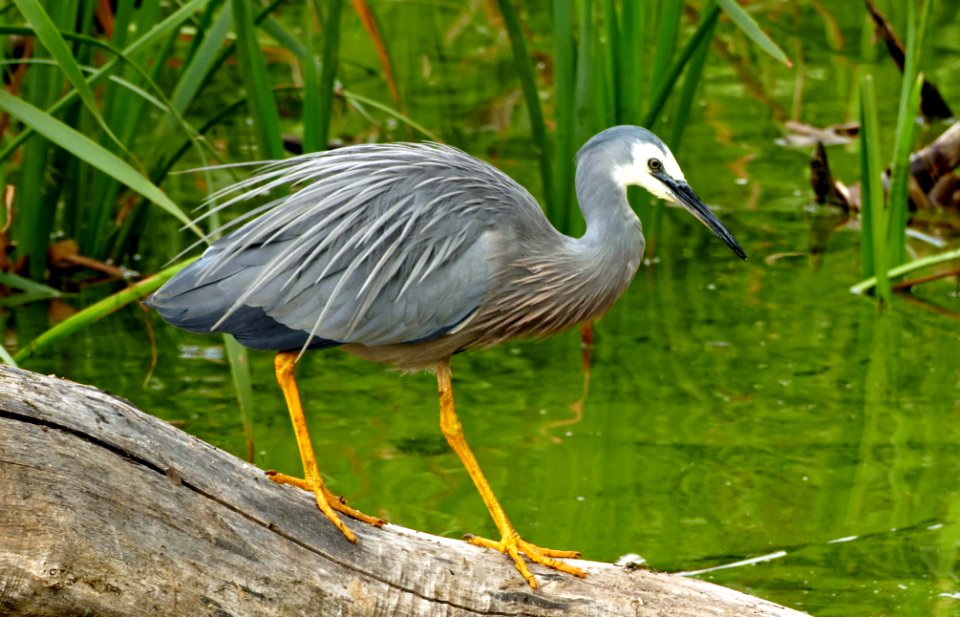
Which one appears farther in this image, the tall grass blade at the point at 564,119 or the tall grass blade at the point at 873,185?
the tall grass blade at the point at 564,119

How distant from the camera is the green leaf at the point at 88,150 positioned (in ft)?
13.2

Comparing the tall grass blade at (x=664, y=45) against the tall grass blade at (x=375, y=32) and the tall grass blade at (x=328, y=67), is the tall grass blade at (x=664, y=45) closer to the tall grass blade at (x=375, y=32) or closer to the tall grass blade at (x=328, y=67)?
the tall grass blade at (x=375, y=32)

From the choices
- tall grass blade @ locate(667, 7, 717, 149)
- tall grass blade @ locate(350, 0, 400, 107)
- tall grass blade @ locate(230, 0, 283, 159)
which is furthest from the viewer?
tall grass blade @ locate(667, 7, 717, 149)

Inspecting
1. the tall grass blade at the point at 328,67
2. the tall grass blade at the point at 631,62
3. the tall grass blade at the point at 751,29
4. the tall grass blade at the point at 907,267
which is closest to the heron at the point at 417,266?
the tall grass blade at the point at 751,29

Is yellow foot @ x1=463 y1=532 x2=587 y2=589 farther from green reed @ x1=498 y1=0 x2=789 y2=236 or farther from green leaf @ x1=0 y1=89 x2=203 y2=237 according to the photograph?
green reed @ x1=498 y1=0 x2=789 y2=236

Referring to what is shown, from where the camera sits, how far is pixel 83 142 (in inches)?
160

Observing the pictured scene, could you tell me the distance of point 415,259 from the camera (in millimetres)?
3502

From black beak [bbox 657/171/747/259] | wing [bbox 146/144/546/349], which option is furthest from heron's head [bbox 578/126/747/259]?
wing [bbox 146/144/546/349]

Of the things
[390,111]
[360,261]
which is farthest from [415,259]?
[390,111]

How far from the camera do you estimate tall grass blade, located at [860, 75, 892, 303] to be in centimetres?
535

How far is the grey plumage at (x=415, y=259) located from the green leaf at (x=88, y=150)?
0.58 m

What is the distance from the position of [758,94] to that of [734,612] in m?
6.37

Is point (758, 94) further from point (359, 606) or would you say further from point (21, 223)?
point (359, 606)

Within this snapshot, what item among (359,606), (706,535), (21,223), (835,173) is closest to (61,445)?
(359,606)
